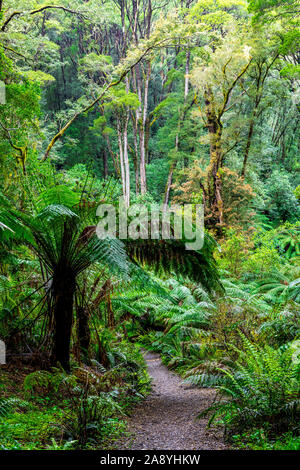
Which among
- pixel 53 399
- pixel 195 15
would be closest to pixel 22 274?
pixel 53 399

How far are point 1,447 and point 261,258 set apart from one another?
8.89m

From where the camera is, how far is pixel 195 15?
48.0 feet

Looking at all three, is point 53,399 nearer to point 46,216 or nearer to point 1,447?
point 1,447

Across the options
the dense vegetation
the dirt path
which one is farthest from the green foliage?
the dirt path

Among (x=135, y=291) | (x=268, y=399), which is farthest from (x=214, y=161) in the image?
(x=268, y=399)

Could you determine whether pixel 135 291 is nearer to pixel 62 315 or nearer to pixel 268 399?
pixel 62 315

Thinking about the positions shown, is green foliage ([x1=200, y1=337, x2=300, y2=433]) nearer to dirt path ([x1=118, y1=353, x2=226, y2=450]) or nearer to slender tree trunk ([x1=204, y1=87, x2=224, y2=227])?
dirt path ([x1=118, y1=353, x2=226, y2=450])

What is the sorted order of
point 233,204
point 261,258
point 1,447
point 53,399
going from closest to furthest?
point 1,447 < point 53,399 < point 261,258 < point 233,204

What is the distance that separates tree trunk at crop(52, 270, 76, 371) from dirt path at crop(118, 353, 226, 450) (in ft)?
2.95

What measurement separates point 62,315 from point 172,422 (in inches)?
56.1

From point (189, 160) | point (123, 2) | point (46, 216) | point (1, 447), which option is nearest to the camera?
point (1, 447)

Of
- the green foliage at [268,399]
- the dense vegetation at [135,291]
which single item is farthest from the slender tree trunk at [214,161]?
the green foliage at [268,399]

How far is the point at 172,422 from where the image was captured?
3025 mm
